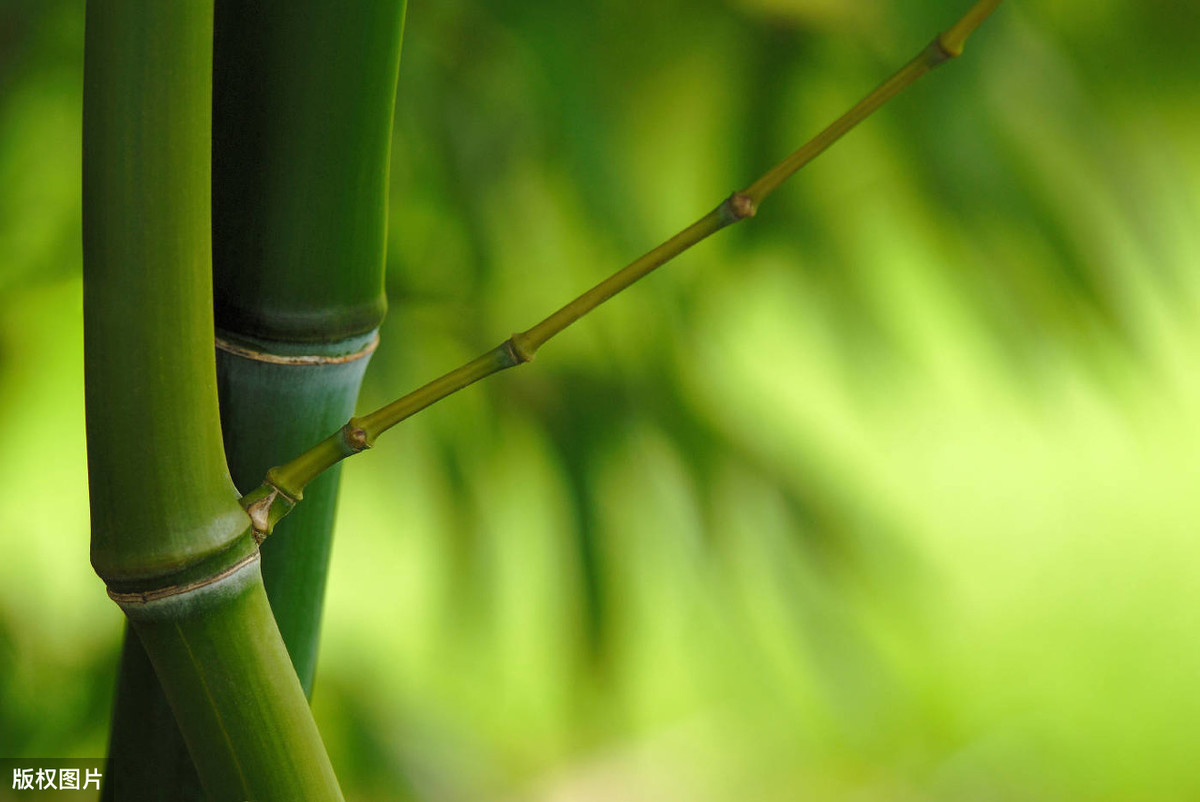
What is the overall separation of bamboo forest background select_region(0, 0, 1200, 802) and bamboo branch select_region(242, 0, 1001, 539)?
9.1 inches

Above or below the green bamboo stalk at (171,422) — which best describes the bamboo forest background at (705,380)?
above

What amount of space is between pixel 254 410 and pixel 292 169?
0.11ft

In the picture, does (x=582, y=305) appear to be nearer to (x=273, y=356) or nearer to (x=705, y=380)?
(x=273, y=356)

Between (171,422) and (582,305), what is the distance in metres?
0.04

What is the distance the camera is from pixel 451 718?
0.45 metres

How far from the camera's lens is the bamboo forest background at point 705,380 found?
1.05ft

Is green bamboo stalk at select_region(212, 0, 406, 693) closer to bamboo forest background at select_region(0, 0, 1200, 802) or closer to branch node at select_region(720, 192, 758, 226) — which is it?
branch node at select_region(720, 192, 758, 226)

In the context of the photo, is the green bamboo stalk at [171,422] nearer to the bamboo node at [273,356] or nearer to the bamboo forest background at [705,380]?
the bamboo node at [273,356]

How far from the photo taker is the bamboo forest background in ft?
1.05

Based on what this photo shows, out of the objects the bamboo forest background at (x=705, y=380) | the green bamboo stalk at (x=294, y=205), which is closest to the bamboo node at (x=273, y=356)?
the green bamboo stalk at (x=294, y=205)

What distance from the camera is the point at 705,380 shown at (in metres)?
0.36

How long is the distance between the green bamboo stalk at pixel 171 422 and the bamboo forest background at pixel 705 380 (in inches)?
9.3

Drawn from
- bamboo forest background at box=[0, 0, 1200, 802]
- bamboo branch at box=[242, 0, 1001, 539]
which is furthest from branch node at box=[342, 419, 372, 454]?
bamboo forest background at box=[0, 0, 1200, 802]

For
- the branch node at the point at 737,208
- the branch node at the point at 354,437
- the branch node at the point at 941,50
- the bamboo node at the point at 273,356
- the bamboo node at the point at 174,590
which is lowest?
the bamboo node at the point at 174,590
